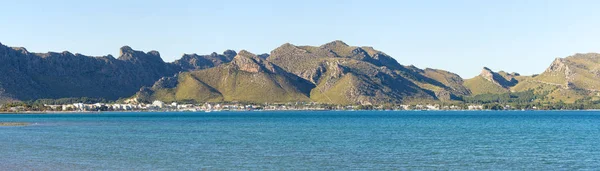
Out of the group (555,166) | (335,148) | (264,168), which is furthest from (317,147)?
(555,166)

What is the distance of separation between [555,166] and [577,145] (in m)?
21.5

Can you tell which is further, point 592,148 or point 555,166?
point 592,148

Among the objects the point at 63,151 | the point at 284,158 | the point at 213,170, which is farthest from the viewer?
the point at 63,151

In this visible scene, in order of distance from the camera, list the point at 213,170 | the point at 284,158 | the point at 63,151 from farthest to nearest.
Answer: the point at 63,151, the point at 284,158, the point at 213,170

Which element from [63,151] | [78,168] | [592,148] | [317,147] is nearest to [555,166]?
[592,148]

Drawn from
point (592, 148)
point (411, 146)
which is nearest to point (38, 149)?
point (411, 146)

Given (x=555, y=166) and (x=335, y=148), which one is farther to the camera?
(x=335, y=148)

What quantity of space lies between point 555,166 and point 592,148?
695 inches

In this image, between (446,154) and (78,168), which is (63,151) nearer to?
(78,168)

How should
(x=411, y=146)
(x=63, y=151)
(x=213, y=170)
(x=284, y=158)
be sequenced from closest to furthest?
(x=213, y=170)
(x=284, y=158)
(x=63, y=151)
(x=411, y=146)

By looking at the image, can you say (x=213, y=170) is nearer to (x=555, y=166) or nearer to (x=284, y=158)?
(x=284, y=158)

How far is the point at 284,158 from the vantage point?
184 feet

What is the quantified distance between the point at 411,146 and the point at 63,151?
3322 centimetres

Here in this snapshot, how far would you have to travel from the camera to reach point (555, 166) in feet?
165
